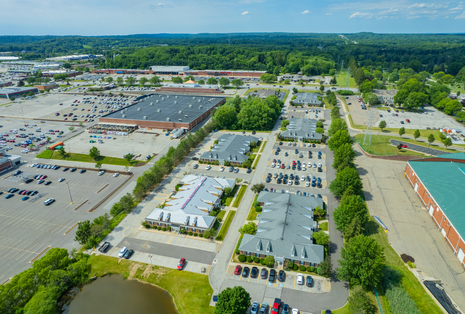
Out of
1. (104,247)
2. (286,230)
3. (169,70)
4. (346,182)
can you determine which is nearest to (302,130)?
(346,182)

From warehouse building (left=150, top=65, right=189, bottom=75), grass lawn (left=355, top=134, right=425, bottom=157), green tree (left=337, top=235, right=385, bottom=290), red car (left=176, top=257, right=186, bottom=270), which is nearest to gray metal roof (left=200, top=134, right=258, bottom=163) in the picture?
red car (left=176, top=257, right=186, bottom=270)

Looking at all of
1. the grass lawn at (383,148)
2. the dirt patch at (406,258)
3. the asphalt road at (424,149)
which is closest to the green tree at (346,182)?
the dirt patch at (406,258)

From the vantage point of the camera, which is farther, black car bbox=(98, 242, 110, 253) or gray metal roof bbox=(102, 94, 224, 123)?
gray metal roof bbox=(102, 94, 224, 123)

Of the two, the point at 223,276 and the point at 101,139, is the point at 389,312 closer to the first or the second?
the point at 223,276

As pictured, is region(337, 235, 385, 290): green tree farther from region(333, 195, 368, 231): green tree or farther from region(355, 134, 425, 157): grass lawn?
region(355, 134, 425, 157): grass lawn

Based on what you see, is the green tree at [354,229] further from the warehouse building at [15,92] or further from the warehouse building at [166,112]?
the warehouse building at [15,92]

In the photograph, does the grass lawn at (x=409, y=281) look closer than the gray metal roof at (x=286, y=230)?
Yes
